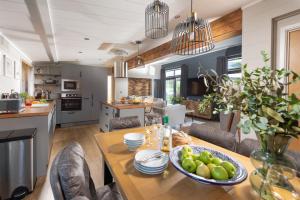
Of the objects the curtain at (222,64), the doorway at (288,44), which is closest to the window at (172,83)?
the curtain at (222,64)

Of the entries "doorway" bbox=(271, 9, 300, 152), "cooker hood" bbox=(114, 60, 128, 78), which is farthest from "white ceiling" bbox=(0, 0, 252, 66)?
"cooker hood" bbox=(114, 60, 128, 78)

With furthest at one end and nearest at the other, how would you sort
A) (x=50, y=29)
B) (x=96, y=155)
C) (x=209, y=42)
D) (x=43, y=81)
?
(x=43, y=81) < (x=96, y=155) < (x=50, y=29) < (x=209, y=42)

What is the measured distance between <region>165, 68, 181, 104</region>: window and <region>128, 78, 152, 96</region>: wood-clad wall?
1.12 metres

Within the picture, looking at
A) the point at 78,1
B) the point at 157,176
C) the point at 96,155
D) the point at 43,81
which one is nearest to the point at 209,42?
the point at 157,176

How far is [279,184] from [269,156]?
0.53ft

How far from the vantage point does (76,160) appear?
34.3 inches

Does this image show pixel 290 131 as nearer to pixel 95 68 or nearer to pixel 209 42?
pixel 209 42

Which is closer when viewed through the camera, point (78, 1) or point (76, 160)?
point (76, 160)

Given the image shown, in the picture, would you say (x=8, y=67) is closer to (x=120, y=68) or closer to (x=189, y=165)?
(x=120, y=68)

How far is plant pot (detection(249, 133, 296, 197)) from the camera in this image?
71cm

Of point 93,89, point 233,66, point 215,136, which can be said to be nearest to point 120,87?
point 93,89

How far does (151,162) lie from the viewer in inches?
40.3

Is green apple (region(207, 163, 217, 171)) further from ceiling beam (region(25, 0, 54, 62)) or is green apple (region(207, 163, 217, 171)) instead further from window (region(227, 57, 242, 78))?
window (region(227, 57, 242, 78))

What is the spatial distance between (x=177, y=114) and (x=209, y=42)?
11.1 feet
